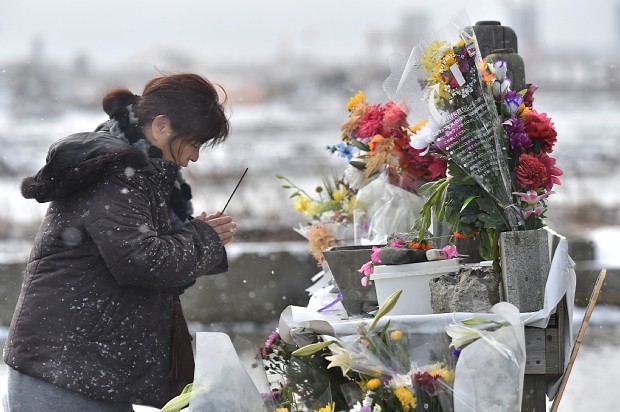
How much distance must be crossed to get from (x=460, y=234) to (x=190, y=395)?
759 mm

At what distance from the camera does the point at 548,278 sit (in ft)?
6.85

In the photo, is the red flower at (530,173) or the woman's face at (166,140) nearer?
the red flower at (530,173)

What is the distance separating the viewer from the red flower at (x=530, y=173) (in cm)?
211

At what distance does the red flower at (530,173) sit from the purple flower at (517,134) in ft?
0.16

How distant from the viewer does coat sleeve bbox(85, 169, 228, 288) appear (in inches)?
85.9

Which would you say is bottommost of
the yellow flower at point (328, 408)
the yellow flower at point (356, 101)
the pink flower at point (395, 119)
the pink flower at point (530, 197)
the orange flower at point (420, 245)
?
the yellow flower at point (328, 408)

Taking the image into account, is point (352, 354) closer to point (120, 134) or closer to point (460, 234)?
point (460, 234)

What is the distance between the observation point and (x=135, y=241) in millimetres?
2182

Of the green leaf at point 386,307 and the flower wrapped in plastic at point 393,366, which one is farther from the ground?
the green leaf at point 386,307

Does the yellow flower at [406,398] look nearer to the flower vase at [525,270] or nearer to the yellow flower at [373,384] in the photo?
the yellow flower at [373,384]

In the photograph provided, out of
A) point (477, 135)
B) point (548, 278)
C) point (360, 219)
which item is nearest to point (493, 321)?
point (548, 278)

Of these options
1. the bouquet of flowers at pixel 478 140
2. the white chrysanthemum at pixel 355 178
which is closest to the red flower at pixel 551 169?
the bouquet of flowers at pixel 478 140

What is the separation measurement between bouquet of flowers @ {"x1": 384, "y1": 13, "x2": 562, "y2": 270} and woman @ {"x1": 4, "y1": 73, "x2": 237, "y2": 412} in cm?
64

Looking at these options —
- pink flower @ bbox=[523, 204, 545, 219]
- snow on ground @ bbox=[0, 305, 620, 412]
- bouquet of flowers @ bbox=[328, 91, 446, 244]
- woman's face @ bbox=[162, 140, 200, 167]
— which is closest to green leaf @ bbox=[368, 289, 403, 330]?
pink flower @ bbox=[523, 204, 545, 219]
